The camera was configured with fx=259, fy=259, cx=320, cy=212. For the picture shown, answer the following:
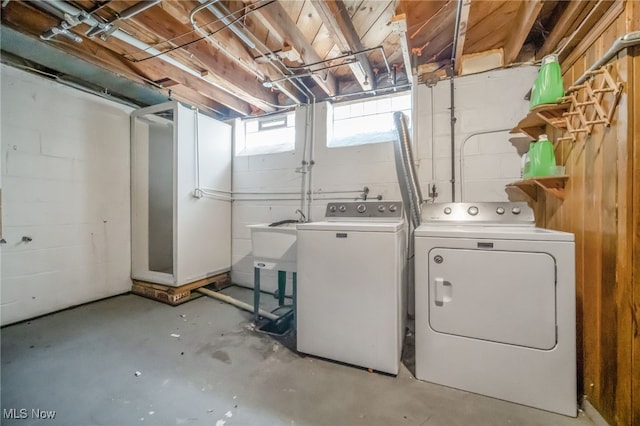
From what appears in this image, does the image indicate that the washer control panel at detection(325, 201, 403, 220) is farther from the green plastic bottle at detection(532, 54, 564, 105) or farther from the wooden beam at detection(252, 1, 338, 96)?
the wooden beam at detection(252, 1, 338, 96)

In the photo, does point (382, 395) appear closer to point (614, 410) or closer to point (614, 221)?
point (614, 410)

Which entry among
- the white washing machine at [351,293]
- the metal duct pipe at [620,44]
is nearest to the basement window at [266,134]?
the white washing machine at [351,293]

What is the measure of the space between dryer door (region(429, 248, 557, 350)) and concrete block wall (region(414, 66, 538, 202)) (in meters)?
1.02

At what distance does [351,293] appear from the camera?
5.49 feet

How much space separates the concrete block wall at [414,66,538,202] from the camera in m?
2.18

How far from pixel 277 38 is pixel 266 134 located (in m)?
1.46

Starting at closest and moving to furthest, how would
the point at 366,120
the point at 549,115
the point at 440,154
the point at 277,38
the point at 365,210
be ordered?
the point at 549,115, the point at 277,38, the point at 365,210, the point at 440,154, the point at 366,120

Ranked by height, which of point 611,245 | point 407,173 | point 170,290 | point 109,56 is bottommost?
point 170,290

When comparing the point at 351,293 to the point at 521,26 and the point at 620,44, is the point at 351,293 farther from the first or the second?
the point at 521,26

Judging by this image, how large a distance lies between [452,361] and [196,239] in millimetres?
2679

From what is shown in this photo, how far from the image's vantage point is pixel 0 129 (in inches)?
85.6

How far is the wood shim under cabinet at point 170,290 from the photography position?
9.00ft

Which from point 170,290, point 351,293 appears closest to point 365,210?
point 351,293

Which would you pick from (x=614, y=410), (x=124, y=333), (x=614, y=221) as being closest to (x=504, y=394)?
(x=614, y=410)
